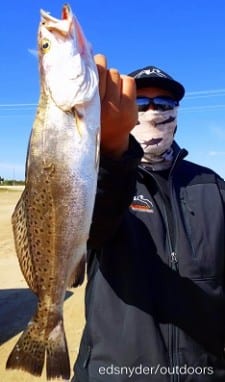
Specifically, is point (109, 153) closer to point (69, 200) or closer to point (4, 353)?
point (69, 200)

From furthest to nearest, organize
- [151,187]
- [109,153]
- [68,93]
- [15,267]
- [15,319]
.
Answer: [15,267] < [15,319] < [151,187] < [109,153] < [68,93]

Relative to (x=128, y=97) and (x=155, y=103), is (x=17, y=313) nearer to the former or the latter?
(x=155, y=103)

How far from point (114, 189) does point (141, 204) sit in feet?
2.17

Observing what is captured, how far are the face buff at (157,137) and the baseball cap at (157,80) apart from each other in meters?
0.15

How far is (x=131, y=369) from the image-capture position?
303 cm

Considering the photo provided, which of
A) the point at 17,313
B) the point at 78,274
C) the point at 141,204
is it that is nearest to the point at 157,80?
the point at 141,204

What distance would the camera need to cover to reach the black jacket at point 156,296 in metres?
3.03

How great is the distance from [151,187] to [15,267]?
11613 millimetres

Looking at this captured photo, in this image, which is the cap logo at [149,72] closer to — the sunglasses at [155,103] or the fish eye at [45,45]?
the sunglasses at [155,103]

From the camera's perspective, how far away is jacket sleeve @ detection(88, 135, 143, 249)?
261cm

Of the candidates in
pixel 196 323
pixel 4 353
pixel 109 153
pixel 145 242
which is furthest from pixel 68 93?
pixel 4 353

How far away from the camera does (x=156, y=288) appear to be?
123 inches

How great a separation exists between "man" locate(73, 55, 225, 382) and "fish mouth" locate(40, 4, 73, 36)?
0.79 metres

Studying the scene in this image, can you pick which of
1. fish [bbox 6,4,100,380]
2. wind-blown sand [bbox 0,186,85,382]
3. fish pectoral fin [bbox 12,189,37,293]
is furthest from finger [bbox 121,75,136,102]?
wind-blown sand [bbox 0,186,85,382]
